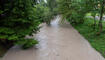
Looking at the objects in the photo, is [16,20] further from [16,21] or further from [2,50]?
[2,50]

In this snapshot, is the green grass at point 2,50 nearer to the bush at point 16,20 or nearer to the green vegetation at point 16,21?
the green vegetation at point 16,21

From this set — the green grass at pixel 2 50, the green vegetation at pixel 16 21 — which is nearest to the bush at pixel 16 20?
the green vegetation at pixel 16 21

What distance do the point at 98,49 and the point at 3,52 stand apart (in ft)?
16.3

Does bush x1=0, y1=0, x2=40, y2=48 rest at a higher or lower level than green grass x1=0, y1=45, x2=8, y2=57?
higher

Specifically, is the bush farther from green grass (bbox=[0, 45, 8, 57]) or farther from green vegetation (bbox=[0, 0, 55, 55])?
green grass (bbox=[0, 45, 8, 57])

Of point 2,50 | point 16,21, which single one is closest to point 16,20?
point 16,21

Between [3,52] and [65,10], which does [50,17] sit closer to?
[65,10]

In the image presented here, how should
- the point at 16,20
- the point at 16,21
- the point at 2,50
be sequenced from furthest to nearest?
the point at 2,50 → the point at 16,21 → the point at 16,20

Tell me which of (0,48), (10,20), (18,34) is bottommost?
(0,48)

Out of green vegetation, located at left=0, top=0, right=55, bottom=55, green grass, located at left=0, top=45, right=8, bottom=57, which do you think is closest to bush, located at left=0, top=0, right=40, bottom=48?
green vegetation, located at left=0, top=0, right=55, bottom=55

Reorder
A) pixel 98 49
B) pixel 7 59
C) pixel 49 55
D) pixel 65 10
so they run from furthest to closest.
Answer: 1. pixel 65 10
2. pixel 98 49
3. pixel 49 55
4. pixel 7 59

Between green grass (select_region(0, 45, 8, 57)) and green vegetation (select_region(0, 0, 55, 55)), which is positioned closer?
green vegetation (select_region(0, 0, 55, 55))

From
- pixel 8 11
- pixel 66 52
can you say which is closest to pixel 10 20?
pixel 8 11

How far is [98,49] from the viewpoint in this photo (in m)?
5.07
